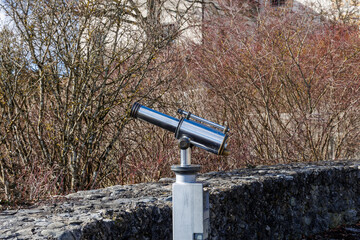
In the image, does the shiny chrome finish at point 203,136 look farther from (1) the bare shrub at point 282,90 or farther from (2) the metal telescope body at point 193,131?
(1) the bare shrub at point 282,90

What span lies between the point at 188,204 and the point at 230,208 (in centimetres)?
151

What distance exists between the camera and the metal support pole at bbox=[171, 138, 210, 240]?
86.7 inches

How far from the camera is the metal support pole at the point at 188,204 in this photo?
2.20 meters

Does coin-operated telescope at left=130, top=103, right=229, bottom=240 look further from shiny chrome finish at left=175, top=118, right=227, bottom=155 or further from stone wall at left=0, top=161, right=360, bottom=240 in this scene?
stone wall at left=0, top=161, right=360, bottom=240

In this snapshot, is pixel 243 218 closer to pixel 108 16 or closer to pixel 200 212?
pixel 200 212

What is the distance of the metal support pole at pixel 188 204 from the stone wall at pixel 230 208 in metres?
0.57

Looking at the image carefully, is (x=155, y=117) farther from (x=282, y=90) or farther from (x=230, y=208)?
(x=282, y=90)

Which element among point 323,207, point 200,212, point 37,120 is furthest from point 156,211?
point 37,120

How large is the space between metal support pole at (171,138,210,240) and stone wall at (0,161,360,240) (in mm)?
573

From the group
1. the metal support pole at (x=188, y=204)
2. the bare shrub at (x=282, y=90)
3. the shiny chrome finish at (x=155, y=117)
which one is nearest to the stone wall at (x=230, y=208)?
the metal support pole at (x=188, y=204)

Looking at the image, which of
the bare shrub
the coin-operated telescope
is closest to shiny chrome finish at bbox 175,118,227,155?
the coin-operated telescope

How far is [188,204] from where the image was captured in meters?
2.22

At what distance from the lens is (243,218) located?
3.81 metres

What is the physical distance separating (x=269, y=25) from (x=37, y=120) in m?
4.03
